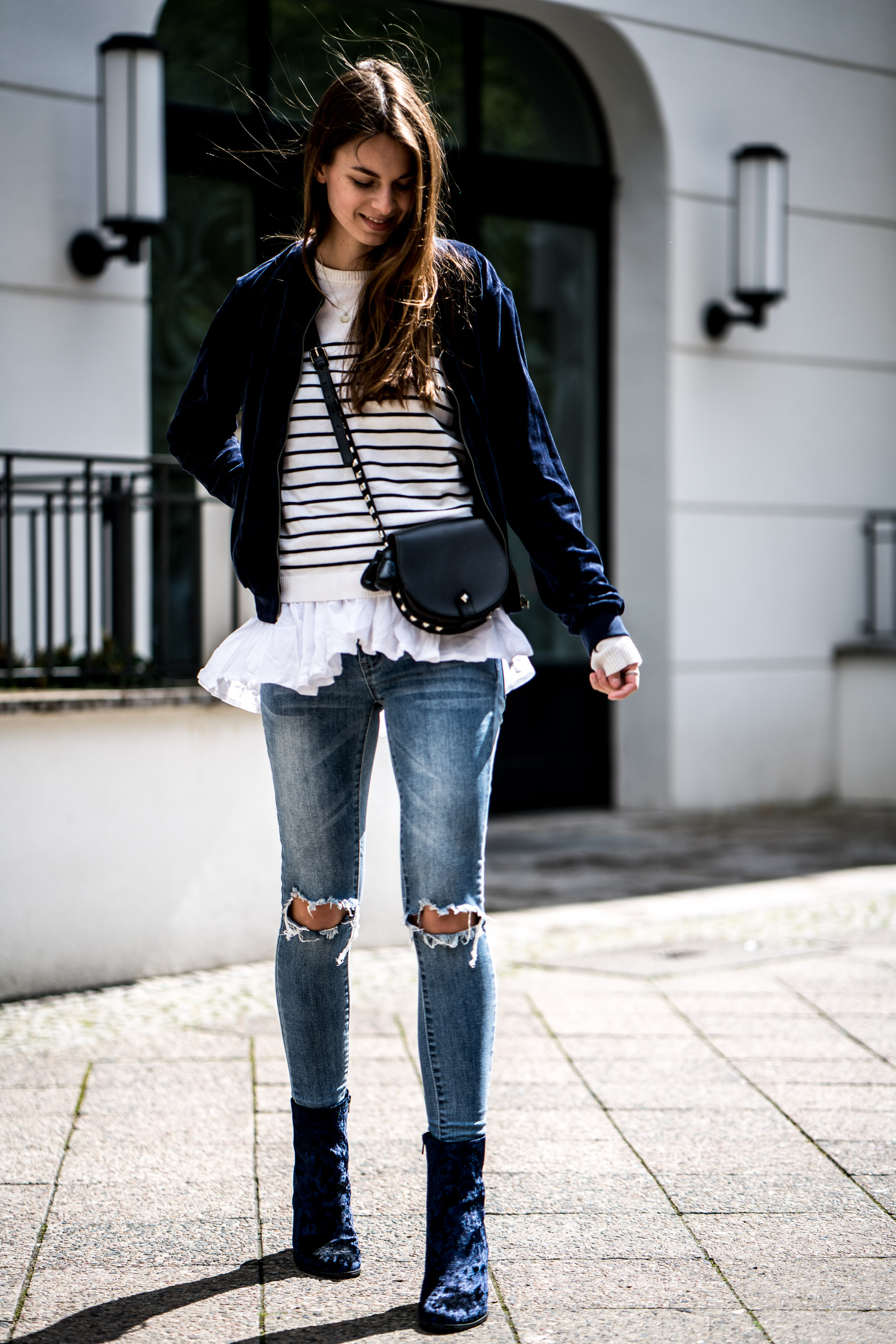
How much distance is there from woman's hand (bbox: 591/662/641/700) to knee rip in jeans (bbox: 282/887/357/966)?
0.52m

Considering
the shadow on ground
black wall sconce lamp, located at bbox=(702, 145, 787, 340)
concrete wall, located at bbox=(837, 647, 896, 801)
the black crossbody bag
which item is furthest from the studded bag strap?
concrete wall, located at bbox=(837, 647, 896, 801)

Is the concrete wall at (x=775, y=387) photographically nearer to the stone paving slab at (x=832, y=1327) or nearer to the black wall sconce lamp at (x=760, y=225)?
the black wall sconce lamp at (x=760, y=225)

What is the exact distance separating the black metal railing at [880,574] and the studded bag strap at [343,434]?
664 centimetres

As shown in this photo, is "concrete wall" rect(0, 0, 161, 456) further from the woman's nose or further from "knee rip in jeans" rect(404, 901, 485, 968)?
"knee rip in jeans" rect(404, 901, 485, 968)

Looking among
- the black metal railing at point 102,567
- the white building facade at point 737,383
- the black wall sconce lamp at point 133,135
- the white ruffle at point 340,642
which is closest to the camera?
the white ruffle at point 340,642

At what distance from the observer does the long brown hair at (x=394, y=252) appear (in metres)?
2.35

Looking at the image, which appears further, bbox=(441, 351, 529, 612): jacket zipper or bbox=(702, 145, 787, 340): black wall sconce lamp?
bbox=(702, 145, 787, 340): black wall sconce lamp

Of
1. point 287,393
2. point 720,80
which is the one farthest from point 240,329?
point 720,80

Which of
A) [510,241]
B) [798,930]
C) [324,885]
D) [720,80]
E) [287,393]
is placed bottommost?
[798,930]

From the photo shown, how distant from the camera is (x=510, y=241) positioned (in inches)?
313

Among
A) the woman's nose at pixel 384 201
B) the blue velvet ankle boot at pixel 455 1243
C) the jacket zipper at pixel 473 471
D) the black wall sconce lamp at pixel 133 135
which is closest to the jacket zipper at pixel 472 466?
the jacket zipper at pixel 473 471

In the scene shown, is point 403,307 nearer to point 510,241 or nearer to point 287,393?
point 287,393

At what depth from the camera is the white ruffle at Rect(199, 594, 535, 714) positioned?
92.7 inches

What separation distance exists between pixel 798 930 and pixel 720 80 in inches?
186
